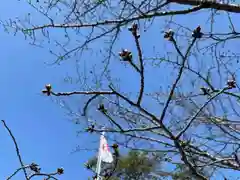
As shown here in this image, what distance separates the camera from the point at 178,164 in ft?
12.0

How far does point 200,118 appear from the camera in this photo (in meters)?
3.46

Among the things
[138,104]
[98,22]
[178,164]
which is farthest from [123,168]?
[138,104]

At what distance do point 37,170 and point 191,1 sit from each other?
1.56 metres

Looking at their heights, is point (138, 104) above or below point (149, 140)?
below

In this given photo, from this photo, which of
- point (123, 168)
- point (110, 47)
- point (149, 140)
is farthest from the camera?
point (123, 168)

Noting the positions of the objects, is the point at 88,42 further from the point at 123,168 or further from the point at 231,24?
the point at 123,168

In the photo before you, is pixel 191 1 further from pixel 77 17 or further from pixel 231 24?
pixel 77 17

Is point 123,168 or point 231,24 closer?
point 231,24

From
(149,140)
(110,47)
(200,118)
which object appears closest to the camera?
(149,140)

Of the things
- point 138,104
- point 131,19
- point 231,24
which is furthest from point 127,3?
point 138,104

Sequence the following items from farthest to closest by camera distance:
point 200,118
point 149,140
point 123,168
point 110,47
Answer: point 123,168, point 200,118, point 110,47, point 149,140

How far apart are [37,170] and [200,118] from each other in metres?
1.80

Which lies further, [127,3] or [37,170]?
[127,3]

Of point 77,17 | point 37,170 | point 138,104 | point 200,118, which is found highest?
point 77,17
